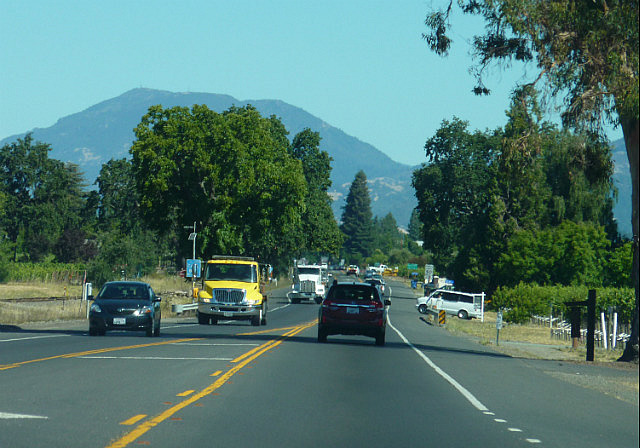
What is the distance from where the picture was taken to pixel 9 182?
12288 centimetres

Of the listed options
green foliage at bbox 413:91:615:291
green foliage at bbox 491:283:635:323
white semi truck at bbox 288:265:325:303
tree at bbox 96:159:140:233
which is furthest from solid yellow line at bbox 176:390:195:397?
tree at bbox 96:159:140:233

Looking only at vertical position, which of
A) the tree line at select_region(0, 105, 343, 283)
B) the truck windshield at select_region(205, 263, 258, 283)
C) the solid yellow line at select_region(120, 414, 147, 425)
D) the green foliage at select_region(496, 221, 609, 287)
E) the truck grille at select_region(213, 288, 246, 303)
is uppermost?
the tree line at select_region(0, 105, 343, 283)

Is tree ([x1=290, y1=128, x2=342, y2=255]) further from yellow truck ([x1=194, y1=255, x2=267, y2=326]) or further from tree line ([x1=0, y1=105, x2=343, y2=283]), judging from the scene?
yellow truck ([x1=194, y1=255, x2=267, y2=326])

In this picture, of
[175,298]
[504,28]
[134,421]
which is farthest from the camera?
[175,298]

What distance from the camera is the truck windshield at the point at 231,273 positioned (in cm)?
3950

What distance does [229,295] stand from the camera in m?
39.1

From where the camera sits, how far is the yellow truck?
39.1 metres

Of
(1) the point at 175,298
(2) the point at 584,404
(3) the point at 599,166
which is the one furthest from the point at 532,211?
(2) the point at 584,404

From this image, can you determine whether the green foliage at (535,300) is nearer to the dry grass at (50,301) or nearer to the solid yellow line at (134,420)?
the dry grass at (50,301)

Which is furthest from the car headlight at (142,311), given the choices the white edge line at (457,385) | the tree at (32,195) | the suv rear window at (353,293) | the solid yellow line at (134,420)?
the tree at (32,195)

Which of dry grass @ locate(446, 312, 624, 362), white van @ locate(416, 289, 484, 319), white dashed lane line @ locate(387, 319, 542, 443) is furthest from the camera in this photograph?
white van @ locate(416, 289, 484, 319)

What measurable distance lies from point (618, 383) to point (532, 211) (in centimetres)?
6648

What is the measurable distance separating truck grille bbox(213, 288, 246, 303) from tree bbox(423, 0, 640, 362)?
52.9 feet

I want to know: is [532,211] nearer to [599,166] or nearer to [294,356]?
[599,166]
